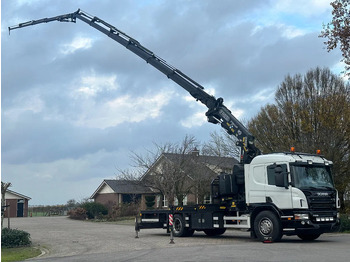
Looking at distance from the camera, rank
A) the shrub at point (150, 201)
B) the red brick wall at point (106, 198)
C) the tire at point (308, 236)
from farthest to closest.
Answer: the red brick wall at point (106, 198) < the shrub at point (150, 201) < the tire at point (308, 236)

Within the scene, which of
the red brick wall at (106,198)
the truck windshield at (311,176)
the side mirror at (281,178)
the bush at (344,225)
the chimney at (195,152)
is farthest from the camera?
the red brick wall at (106,198)

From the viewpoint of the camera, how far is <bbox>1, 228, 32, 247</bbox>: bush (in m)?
19.5

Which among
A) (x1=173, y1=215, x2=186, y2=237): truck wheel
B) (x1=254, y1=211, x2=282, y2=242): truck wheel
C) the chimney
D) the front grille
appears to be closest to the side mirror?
the front grille

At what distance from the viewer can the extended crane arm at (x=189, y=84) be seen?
20312 millimetres

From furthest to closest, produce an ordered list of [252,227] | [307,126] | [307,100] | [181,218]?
[307,100] → [307,126] → [181,218] → [252,227]

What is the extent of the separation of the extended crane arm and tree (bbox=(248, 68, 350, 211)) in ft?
25.8

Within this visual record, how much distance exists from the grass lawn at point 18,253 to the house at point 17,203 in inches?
1878

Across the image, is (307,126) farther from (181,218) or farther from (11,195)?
(11,195)

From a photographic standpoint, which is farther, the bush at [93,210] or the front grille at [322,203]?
the bush at [93,210]

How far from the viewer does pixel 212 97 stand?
2202 cm

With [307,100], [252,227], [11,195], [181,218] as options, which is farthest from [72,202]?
[252,227]

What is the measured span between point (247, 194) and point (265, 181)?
103cm

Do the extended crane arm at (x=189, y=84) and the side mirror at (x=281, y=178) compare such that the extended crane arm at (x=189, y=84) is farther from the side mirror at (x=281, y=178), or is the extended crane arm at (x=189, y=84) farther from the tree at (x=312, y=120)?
the tree at (x=312, y=120)

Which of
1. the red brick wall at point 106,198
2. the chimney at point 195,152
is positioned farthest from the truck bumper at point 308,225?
the red brick wall at point 106,198
